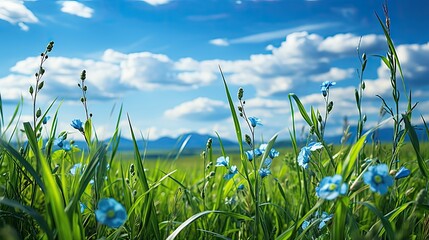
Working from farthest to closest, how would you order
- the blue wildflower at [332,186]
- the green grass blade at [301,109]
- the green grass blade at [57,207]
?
the green grass blade at [301,109] < the green grass blade at [57,207] < the blue wildflower at [332,186]

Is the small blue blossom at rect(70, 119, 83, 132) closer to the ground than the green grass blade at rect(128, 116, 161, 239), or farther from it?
farther from it

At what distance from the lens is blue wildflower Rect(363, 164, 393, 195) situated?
1.22m

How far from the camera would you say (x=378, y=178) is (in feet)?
4.06

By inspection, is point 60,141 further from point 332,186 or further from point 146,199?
point 332,186

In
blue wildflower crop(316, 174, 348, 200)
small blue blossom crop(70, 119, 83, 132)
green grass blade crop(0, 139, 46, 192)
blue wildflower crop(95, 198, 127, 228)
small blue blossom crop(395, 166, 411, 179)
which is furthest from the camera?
small blue blossom crop(70, 119, 83, 132)

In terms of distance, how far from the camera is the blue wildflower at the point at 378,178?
1.22 m

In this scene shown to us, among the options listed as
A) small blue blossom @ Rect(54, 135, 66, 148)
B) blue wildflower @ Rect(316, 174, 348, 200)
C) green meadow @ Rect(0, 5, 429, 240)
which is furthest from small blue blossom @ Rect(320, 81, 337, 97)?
small blue blossom @ Rect(54, 135, 66, 148)

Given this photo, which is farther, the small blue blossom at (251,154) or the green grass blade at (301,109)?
the small blue blossom at (251,154)

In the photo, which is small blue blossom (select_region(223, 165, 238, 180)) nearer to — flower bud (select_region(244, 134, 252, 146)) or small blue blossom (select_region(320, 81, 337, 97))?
flower bud (select_region(244, 134, 252, 146))

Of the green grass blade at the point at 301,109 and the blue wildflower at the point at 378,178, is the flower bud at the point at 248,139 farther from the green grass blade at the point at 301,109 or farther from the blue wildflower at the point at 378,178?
the blue wildflower at the point at 378,178

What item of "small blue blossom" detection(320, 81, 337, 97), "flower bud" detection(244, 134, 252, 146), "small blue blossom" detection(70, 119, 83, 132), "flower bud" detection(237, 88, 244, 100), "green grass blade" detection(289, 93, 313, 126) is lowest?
"flower bud" detection(244, 134, 252, 146)

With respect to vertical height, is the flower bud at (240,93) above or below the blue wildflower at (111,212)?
above

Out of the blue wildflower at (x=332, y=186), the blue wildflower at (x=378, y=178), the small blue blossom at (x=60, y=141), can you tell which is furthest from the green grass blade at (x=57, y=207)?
the small blue blossom at (x=60, y=141)

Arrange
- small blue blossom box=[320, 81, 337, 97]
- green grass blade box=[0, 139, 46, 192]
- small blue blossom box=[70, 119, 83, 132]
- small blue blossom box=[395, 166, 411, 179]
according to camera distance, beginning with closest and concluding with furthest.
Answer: green grass blade box=[0, 139, 46, 192], small blue blossom box=[395, 166, 411, 179], small blue blossom box=[70, 119, 83, 132], small blue blossom box=[320, 81, 337, 97]
